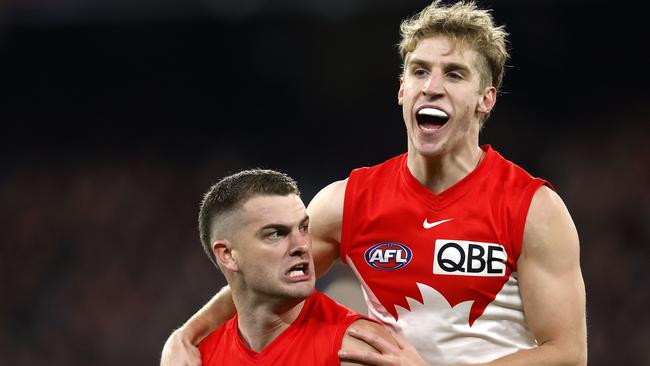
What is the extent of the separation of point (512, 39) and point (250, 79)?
263cm

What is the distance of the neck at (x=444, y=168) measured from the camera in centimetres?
327

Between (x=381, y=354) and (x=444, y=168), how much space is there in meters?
0.77

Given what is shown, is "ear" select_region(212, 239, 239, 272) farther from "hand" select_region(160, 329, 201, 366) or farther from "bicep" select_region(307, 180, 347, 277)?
"bicep" select_region(307, 180, 347, 277)

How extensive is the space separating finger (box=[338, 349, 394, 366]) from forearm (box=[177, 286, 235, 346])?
2.38 feet

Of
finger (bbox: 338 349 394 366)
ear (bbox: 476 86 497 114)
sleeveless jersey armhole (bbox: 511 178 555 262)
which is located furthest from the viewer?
ear (bbox: 476 86 497 114)

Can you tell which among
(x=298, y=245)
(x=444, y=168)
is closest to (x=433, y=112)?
(x=444, y=168)

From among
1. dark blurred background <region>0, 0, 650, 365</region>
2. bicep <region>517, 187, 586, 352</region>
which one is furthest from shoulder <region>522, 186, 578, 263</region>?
dark blurred background <region>0, 0, 650, 365</region>

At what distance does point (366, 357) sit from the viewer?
2.80 m

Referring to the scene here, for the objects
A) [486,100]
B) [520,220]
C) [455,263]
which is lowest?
[455,263]

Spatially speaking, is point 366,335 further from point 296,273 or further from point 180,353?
point 180,353

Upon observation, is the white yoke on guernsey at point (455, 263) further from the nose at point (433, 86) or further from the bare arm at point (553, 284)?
the nose at point (433, 86)

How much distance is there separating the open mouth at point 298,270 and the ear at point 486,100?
884 millimetres

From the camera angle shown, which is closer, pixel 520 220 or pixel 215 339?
pixel 520 220

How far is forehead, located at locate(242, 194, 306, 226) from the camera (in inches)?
115
